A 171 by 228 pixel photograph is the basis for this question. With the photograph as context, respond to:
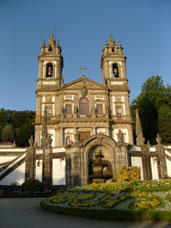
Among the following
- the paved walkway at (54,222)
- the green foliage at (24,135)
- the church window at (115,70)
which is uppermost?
the church window at (115,70)

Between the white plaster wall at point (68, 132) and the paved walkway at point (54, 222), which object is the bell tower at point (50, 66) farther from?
the paved walkway at point (54, 222)

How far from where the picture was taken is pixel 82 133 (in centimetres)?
3403

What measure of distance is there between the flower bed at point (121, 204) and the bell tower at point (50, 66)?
28.5m

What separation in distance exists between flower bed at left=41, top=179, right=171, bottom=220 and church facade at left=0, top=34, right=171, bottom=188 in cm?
720

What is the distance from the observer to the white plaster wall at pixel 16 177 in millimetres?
21720

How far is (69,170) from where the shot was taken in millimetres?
19422

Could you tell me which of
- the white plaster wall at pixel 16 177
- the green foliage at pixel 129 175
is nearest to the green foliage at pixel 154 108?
the green foliage at pixel 129 175

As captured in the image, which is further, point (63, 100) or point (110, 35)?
point (110, 35)

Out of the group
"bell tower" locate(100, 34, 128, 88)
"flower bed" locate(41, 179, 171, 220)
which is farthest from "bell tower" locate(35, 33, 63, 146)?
"flower bed" locate(41, 179, 171, 220)

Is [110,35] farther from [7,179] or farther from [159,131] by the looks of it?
[7,179]

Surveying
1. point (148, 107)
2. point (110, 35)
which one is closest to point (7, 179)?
point (148, 107)

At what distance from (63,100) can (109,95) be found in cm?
784

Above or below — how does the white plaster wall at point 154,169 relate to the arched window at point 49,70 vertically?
below

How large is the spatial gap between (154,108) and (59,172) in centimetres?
2583
